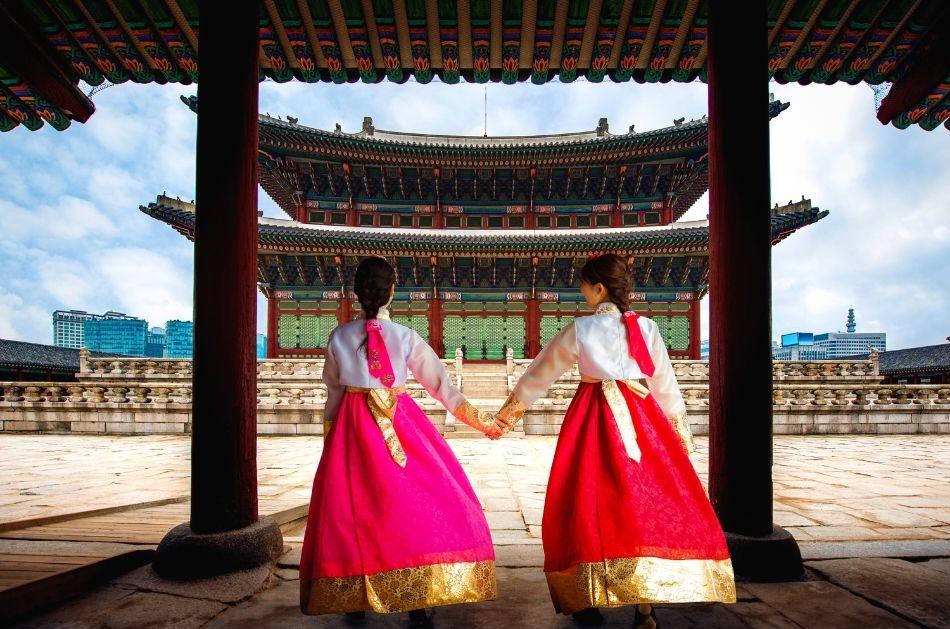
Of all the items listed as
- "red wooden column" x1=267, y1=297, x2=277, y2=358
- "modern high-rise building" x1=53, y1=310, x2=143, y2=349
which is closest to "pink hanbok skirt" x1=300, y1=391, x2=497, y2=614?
"red wooden column" x1=267, y1=297, x2=277, y2=358

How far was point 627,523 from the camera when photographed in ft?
6.23

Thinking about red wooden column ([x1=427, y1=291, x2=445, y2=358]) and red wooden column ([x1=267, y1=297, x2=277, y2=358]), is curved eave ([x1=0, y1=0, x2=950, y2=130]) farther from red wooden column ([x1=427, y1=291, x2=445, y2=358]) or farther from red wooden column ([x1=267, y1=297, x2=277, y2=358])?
red wooden column ([x1=267, y1=297, x2=277, y2=358])

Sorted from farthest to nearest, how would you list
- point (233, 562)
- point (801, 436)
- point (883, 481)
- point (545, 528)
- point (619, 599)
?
point (801, 436) → point (883, 481) → point (233, 562) → point (545, 528) → point (619, 599)

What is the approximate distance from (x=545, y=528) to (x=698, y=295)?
16186mm

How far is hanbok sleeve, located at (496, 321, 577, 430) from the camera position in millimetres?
2197

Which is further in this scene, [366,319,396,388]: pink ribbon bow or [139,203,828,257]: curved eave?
[139,203,828,257]: curved eave

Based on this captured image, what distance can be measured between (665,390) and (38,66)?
3772 mm

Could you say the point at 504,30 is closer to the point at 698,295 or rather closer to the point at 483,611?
the point at 483,611

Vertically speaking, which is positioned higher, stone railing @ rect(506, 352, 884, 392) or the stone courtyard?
stone railing @ rect(506, 352, 884, 392)

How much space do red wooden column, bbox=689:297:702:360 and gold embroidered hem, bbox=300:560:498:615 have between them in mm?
16199

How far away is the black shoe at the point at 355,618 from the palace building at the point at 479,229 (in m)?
13.8

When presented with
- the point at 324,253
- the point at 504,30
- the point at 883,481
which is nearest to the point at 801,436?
the point at 883,481

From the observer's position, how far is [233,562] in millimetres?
2502

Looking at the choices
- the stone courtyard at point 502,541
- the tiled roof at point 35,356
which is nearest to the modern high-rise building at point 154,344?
the tiled roof at point 35,356
